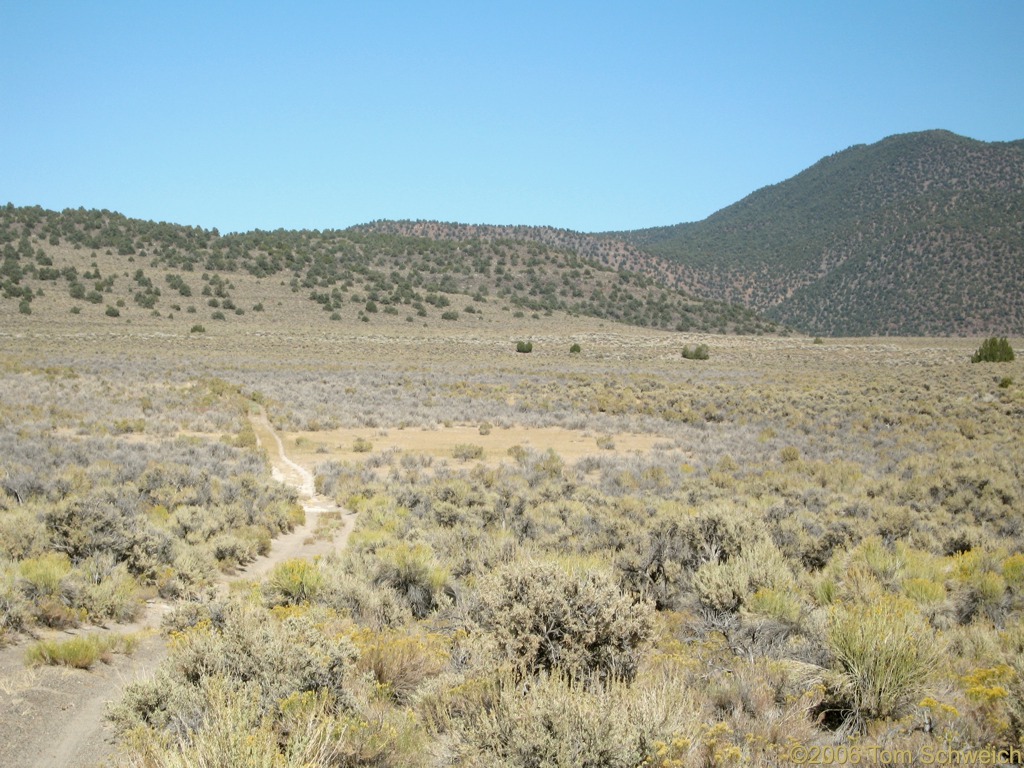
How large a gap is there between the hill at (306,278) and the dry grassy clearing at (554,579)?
47272mm

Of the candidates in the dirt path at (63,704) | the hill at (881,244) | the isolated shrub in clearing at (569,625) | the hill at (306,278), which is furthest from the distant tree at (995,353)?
the hill at (881,244)

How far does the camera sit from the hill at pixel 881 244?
304 feet

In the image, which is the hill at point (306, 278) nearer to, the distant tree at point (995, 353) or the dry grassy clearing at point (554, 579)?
the distant tree at point (995, 353)

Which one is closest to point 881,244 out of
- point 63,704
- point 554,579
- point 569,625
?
point 554,579

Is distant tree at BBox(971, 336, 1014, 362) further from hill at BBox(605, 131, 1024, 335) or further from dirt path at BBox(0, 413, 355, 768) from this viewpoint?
hill at BBox(605, 131, 1024, 335)

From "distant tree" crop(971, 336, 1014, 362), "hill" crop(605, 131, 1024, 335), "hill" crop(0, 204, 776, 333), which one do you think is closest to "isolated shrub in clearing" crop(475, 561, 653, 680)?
"distant tree" crop(971, 336, 1014, 362)

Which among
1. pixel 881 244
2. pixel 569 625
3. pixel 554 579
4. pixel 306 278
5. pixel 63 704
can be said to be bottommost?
pixel 63 704

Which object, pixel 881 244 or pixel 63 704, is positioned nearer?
pixel 63 704

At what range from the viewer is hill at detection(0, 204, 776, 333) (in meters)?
65.1

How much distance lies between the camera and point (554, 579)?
5.50 meters

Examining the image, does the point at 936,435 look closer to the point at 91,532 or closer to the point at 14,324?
the point at 91,532

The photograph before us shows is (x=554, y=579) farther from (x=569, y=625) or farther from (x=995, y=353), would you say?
(x=995, y=353)

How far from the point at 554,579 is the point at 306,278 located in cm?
7872

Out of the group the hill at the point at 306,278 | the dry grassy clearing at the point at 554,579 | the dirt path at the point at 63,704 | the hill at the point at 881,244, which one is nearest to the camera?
the dry grassy clearing at the point at 554,579
